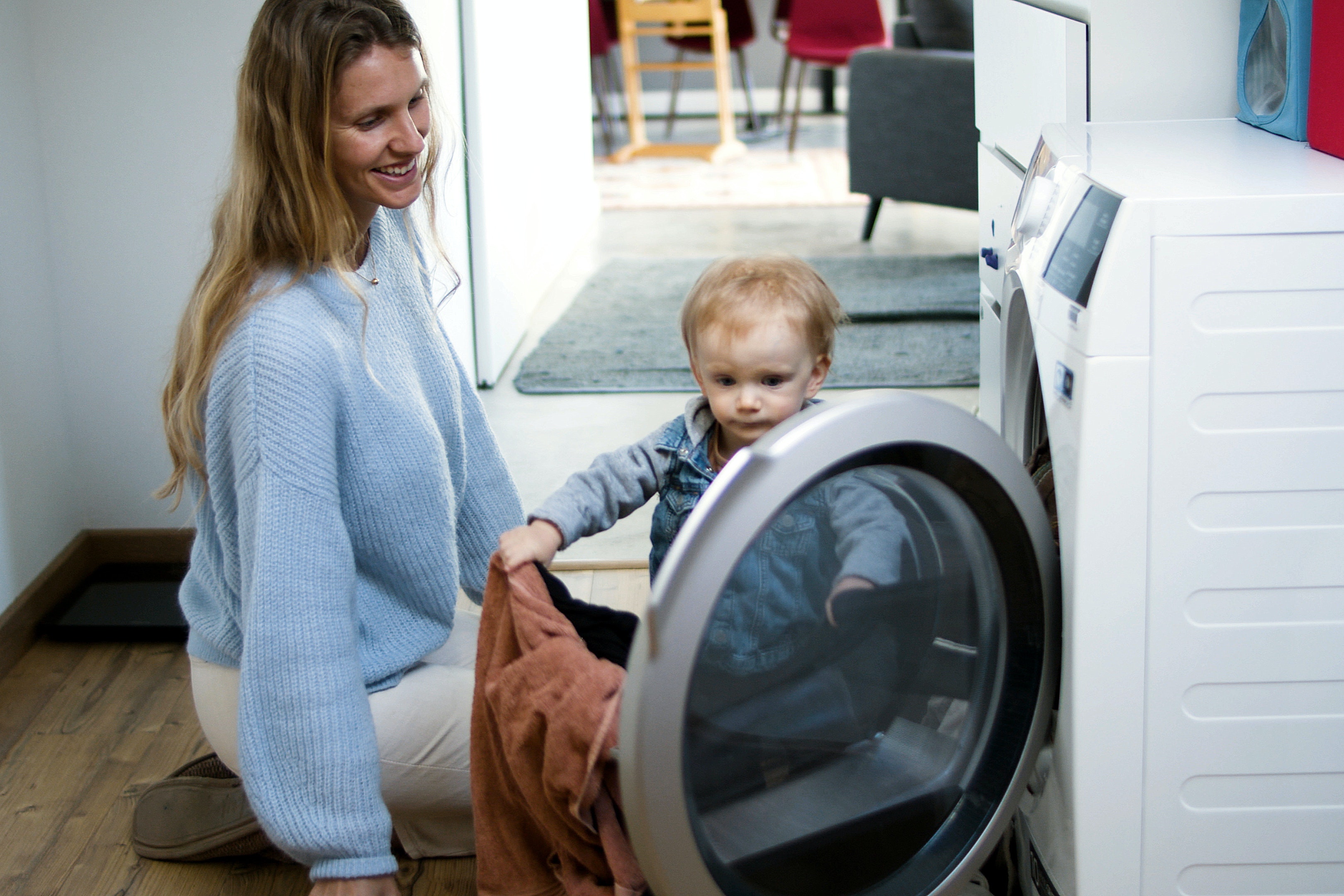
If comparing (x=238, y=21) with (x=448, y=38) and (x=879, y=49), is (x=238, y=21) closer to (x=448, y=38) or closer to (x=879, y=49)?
(x=448, y=38)

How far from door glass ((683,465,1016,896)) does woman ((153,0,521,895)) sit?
40cm

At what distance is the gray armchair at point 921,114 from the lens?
12.6ft

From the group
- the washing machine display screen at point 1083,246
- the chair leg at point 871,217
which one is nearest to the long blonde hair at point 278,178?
the washing machine display screen at point 1083,246

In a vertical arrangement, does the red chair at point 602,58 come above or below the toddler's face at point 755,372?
above

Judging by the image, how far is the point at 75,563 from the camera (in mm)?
2084

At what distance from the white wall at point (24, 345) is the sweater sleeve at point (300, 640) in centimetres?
92

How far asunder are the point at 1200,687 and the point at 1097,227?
1.24 ft

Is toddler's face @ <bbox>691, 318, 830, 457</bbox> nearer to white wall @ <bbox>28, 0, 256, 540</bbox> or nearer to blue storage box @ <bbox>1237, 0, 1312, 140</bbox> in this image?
blue storage box @ <bbox>1237, 0, 1312, 140</bbox>

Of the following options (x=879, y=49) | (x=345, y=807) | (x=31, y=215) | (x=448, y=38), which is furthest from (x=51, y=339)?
(x=879, y=49)

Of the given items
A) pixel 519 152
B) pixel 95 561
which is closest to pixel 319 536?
pixel 95 561

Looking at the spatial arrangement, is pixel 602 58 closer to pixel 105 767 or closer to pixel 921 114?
pixel 921 114

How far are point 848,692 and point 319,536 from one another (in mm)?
499

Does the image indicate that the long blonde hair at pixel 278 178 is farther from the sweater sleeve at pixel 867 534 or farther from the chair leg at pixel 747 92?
the chair leg at pixel 747 92

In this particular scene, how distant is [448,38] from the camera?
2.59m
